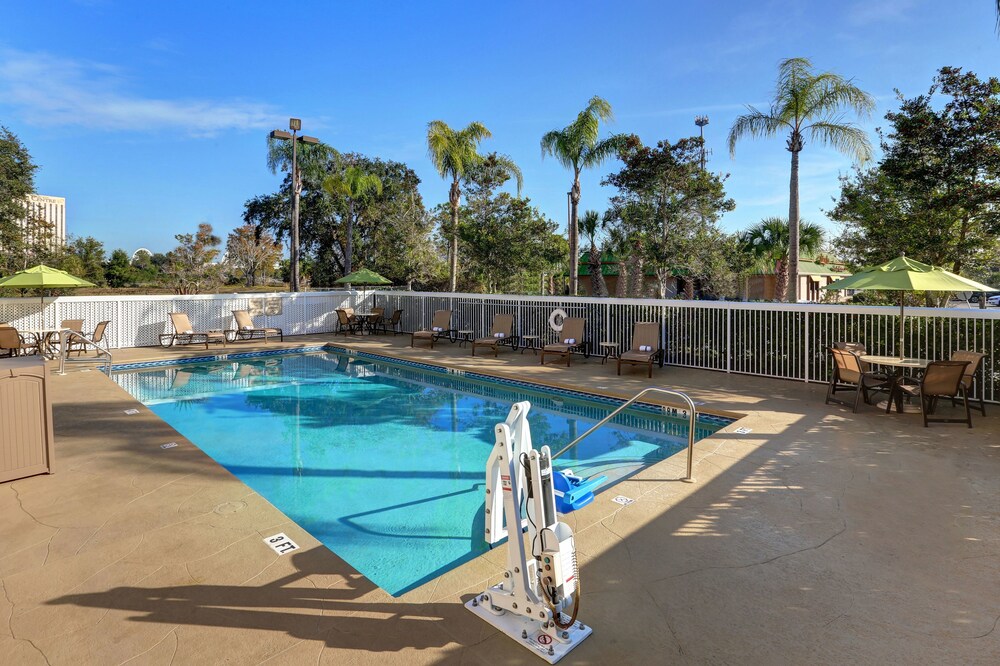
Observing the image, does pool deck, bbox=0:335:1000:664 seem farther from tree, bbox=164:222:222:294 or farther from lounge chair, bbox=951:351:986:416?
Result: tree, bbox=164:222:222:294

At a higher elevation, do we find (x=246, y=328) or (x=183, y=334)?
(x=246, y=328)

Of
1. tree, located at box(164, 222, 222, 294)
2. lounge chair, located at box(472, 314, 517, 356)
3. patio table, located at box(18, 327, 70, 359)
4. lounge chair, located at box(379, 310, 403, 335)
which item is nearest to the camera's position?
patio table, located at box(18, 327, 70, 359)

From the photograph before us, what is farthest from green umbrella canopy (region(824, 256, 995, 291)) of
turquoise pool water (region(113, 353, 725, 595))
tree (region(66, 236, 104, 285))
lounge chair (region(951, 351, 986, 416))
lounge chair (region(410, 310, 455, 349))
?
tree (region(66, 236, 104, 285))

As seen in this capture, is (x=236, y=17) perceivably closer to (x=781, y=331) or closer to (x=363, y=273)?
(x=363, y=273)

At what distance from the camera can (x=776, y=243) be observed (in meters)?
22.6

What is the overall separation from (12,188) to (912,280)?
23.8 meters

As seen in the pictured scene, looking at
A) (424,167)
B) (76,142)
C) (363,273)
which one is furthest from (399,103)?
(76,142)

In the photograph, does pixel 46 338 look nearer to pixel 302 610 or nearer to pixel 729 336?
pixel 302 610

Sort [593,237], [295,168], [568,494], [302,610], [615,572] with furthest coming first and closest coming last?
[593,237] < [295,168] < [568,494] < [615,572] < [302,610]

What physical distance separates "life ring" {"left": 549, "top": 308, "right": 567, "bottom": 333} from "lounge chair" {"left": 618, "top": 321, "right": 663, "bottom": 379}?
2022 millimetres

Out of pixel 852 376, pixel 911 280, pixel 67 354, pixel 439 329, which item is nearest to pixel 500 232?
pixel 439 329

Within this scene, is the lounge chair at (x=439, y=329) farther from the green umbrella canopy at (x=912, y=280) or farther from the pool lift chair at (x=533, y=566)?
the pool lift chair at (x=533, y=566)

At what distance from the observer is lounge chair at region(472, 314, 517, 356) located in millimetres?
12281

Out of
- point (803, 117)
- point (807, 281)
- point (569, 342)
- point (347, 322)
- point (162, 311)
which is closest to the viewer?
point (569, 342)
